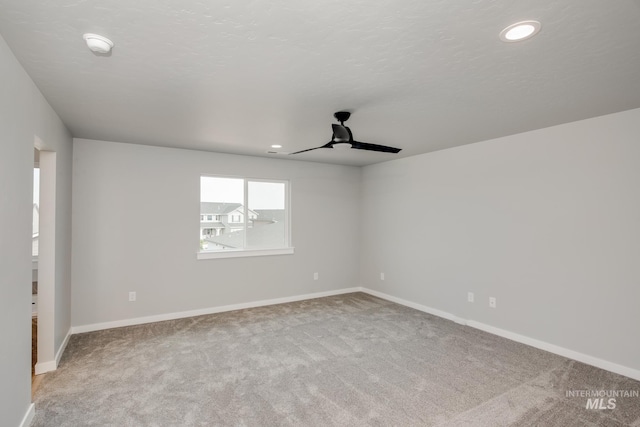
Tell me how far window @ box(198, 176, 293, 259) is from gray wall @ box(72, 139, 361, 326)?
0.14 meters

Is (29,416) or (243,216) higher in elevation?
(243,216)

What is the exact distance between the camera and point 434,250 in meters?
4.84

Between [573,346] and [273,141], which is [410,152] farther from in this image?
[573,346]

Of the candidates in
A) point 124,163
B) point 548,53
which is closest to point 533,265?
point 548,53

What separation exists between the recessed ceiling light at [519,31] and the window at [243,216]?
4.18 metres

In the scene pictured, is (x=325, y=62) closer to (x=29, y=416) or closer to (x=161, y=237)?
(x=29, y=416)

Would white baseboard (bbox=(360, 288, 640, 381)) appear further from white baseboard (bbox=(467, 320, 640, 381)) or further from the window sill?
the window sill

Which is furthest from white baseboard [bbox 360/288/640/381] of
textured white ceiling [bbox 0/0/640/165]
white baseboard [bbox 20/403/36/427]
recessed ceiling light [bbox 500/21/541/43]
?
white baseboard [bbox 20/403/36/427]

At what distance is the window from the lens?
5.00 meters

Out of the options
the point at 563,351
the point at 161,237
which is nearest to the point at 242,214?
the point at 161,237

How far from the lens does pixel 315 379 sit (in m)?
2.89

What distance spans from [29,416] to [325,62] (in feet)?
10.2

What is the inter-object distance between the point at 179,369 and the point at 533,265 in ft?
A: 12.8

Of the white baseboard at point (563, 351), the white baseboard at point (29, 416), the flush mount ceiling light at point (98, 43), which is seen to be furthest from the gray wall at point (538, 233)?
the white baseboard at point (29, 416)
